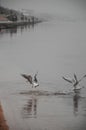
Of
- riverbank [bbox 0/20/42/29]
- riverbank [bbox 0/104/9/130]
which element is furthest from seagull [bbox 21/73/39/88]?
riverbank [bbox 0/20/42/29]

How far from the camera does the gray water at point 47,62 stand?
7.56 ft

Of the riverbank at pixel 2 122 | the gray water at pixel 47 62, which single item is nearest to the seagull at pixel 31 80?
the gray water at pixel 47 62

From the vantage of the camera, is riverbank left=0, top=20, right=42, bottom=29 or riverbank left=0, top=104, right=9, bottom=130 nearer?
riverbank left=0, top=104, right=9, bottom=130

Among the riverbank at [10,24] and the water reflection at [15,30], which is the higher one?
the riverbank at [10,24]

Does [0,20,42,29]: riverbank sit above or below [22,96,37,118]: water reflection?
above

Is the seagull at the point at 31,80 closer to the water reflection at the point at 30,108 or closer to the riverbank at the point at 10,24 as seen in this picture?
the water reflection at the point at 30,108

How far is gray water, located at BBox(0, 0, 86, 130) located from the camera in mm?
2305

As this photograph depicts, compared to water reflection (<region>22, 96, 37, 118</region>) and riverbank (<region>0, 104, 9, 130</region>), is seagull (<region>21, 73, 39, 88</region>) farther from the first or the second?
riverbank (<region>0, 104, 9, 130</region>)

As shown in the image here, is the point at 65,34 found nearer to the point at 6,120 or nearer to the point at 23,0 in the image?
the point at 23,0

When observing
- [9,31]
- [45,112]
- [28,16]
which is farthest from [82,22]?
[45,112]

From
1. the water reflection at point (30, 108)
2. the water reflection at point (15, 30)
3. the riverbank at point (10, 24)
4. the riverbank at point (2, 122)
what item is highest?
the riverbank at point (10, 24)

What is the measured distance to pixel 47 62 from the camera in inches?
93.4

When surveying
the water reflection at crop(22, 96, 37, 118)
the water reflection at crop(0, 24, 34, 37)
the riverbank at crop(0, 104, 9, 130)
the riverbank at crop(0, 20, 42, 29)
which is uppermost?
the riverbank at crop(0, 20, 42, 29)

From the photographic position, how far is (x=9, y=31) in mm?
2375
